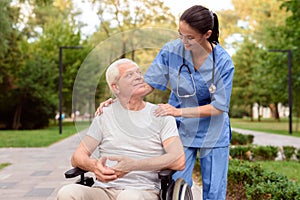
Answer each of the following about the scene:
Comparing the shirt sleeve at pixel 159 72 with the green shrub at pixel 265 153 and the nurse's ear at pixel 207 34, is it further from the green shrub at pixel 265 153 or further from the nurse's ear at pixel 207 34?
the green shrub at pixel 265 153

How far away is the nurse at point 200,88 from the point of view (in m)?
2.82

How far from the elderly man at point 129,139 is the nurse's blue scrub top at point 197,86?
141mm

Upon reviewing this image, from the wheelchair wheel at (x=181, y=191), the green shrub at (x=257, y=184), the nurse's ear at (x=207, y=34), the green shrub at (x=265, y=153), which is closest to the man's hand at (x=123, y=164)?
the wheelchair wheel at (x=181, y=191)

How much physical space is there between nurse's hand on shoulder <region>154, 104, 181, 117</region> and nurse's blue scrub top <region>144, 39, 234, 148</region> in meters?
0.13

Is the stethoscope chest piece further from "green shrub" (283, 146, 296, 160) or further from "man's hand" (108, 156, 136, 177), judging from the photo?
"green shrub" (283, 146, 296, 160)

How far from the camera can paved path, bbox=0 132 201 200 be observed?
228 inches

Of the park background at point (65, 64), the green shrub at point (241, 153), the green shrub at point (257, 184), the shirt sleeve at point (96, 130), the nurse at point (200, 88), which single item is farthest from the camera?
the park background at point (65, 64)

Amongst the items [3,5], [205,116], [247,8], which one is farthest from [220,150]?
[247,8]

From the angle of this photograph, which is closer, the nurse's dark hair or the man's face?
the nurse's dark hair

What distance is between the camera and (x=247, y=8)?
43.9 m

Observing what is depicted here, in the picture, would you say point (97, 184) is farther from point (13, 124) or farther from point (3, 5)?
point (13, 124)

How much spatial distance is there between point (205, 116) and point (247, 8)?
42492 mm

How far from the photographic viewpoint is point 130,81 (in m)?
2.87

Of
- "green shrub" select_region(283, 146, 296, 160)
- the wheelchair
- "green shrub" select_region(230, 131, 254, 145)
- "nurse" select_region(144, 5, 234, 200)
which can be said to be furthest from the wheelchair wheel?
"green shrub" select_region(230, 131, 254, 145)
